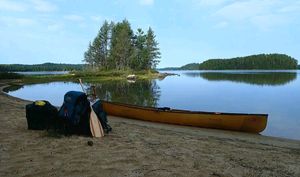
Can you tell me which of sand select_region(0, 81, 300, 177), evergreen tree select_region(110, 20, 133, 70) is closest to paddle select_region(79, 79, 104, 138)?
sand select_region(0, 81, 300, 177)

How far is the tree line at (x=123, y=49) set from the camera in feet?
312

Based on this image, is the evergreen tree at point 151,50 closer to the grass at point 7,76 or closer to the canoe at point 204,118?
the grass at point 7,76

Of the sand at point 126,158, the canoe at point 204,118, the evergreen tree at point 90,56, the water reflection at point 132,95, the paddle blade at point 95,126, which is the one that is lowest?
the water reflection at point 132,95

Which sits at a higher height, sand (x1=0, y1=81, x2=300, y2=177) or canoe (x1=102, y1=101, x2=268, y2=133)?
sand (x1=0, y1=81, x2=300, y2=177)

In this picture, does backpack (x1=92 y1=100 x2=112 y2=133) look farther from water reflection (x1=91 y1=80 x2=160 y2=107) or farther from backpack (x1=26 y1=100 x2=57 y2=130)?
water reflection (x1=91 y1=80 x2=160 y2=107)

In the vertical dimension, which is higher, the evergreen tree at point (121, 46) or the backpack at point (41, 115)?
the evergreen tree at point (121, 46)

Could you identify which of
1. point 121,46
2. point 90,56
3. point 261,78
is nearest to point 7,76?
point 121,46

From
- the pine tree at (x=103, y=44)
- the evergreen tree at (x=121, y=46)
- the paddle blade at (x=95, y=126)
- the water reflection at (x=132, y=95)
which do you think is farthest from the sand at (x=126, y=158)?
the pine tree at (x=103, y=44)

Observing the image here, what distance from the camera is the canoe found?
544 inches

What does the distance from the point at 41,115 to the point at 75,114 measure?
1.30 meters

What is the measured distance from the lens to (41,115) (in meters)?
9.42

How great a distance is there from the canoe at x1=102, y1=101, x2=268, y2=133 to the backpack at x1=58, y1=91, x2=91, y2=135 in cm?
709

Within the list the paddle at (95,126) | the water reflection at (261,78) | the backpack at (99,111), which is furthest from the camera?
the water reflection at (261,78)

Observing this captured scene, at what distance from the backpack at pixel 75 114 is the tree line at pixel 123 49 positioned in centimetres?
8433
